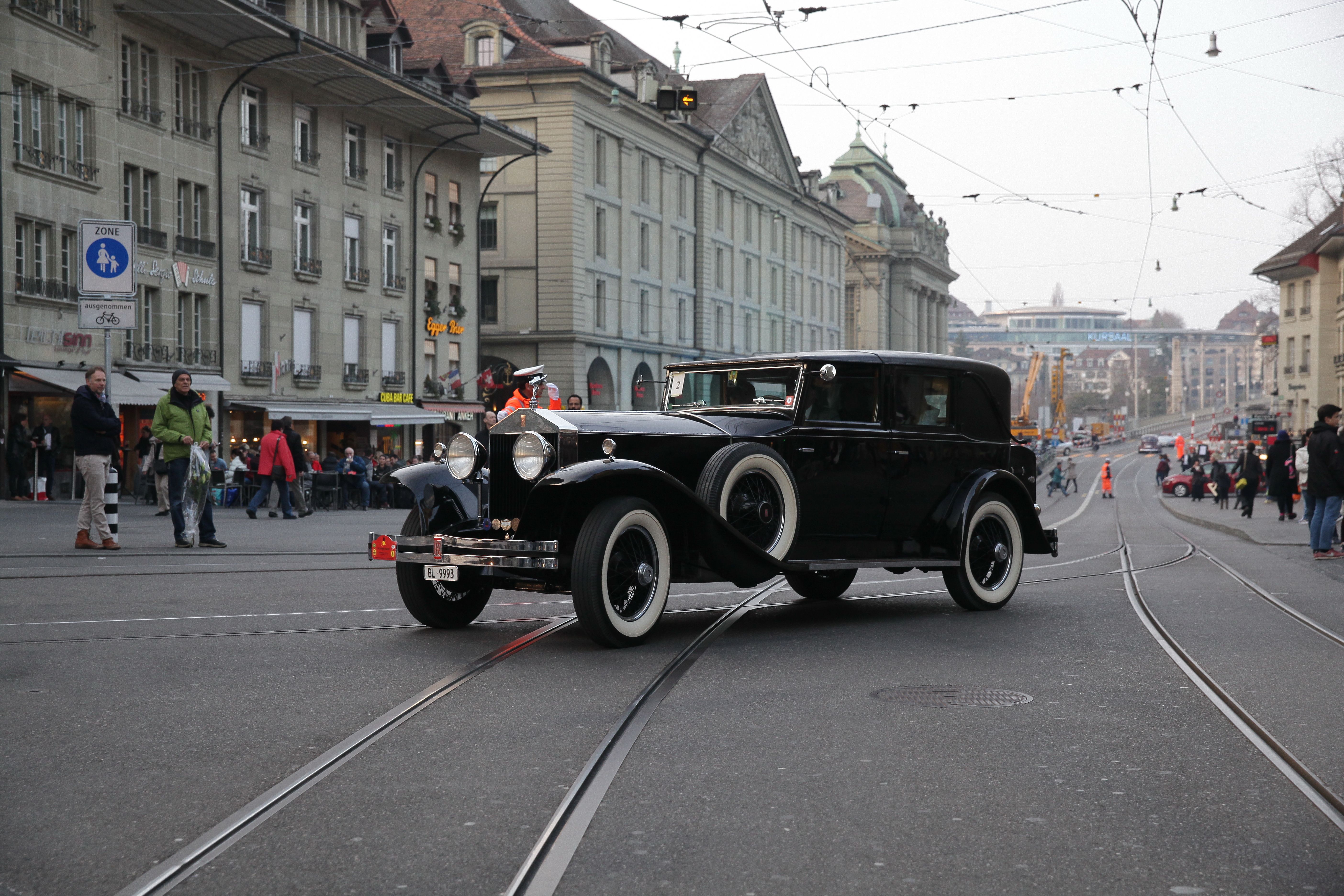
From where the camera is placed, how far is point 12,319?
92.2ft

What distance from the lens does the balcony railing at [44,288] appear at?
2831 cm

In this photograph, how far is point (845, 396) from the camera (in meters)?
10.2

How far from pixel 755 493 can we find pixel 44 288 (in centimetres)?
2409

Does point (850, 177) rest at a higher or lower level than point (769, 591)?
higher

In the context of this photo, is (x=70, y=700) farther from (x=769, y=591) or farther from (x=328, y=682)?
(x=769, y=591)

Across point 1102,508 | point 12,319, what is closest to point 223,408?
point 12,319

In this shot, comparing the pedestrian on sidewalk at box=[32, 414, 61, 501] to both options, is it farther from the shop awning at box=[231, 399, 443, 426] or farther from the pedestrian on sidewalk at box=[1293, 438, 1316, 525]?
the pedestrian on sidewalk at box=[1293, 438, 1316, 525]

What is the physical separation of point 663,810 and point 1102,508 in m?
45.4

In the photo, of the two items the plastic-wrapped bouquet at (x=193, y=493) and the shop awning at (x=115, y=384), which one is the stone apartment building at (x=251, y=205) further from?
the plastic-wrapped bouquet at (x=193, y=493)

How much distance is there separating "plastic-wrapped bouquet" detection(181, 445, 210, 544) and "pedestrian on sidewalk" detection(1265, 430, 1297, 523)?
18090mm

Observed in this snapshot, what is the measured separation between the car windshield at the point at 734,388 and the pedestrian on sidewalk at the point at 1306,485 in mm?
9737

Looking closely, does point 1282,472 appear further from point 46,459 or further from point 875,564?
point 46,459

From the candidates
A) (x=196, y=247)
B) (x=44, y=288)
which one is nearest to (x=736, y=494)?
(x=44, y=288)

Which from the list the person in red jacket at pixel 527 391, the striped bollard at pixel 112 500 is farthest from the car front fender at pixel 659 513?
the striped bollard at pixel 112 500
